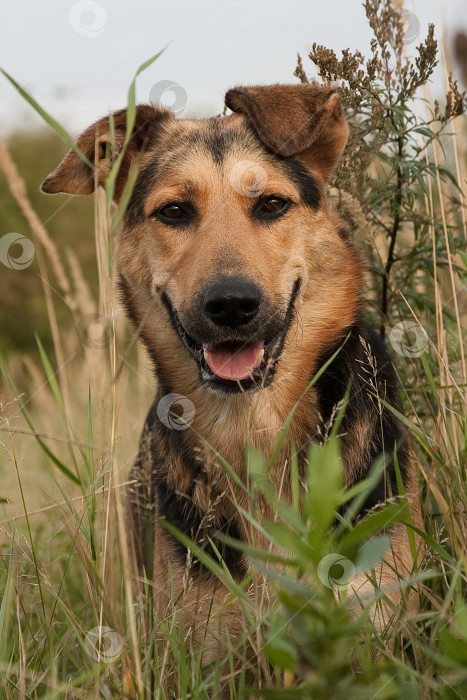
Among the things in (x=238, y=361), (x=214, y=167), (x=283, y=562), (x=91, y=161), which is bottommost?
(x=238, y=361)

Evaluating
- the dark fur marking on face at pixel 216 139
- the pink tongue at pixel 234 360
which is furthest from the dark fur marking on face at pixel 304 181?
the pink tongue at pixel 234 360

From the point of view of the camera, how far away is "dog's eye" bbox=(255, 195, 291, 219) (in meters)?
3.26

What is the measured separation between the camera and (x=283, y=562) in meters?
1.29

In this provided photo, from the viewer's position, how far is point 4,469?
5926 mm

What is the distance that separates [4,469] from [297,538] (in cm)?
502

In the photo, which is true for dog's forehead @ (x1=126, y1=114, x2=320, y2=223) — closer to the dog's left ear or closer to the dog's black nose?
the dog's left ear

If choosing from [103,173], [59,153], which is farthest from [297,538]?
[59,153]

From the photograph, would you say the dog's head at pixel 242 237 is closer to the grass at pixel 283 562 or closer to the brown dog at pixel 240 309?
the brown dog at pixel 240 309

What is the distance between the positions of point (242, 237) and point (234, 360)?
0.49 metres

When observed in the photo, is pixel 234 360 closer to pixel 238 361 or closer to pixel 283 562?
pixel 238 361

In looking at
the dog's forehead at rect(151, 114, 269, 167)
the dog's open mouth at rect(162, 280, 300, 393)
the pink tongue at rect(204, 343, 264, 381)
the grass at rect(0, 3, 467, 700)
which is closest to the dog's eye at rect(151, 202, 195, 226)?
the dog's forehead at rect(151, 114, 269, 167)

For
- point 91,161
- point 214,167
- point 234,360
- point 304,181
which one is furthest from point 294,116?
point 234,360

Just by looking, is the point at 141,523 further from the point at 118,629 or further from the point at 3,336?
the point at 3,336

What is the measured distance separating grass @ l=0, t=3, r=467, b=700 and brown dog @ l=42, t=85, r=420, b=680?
0.15m
